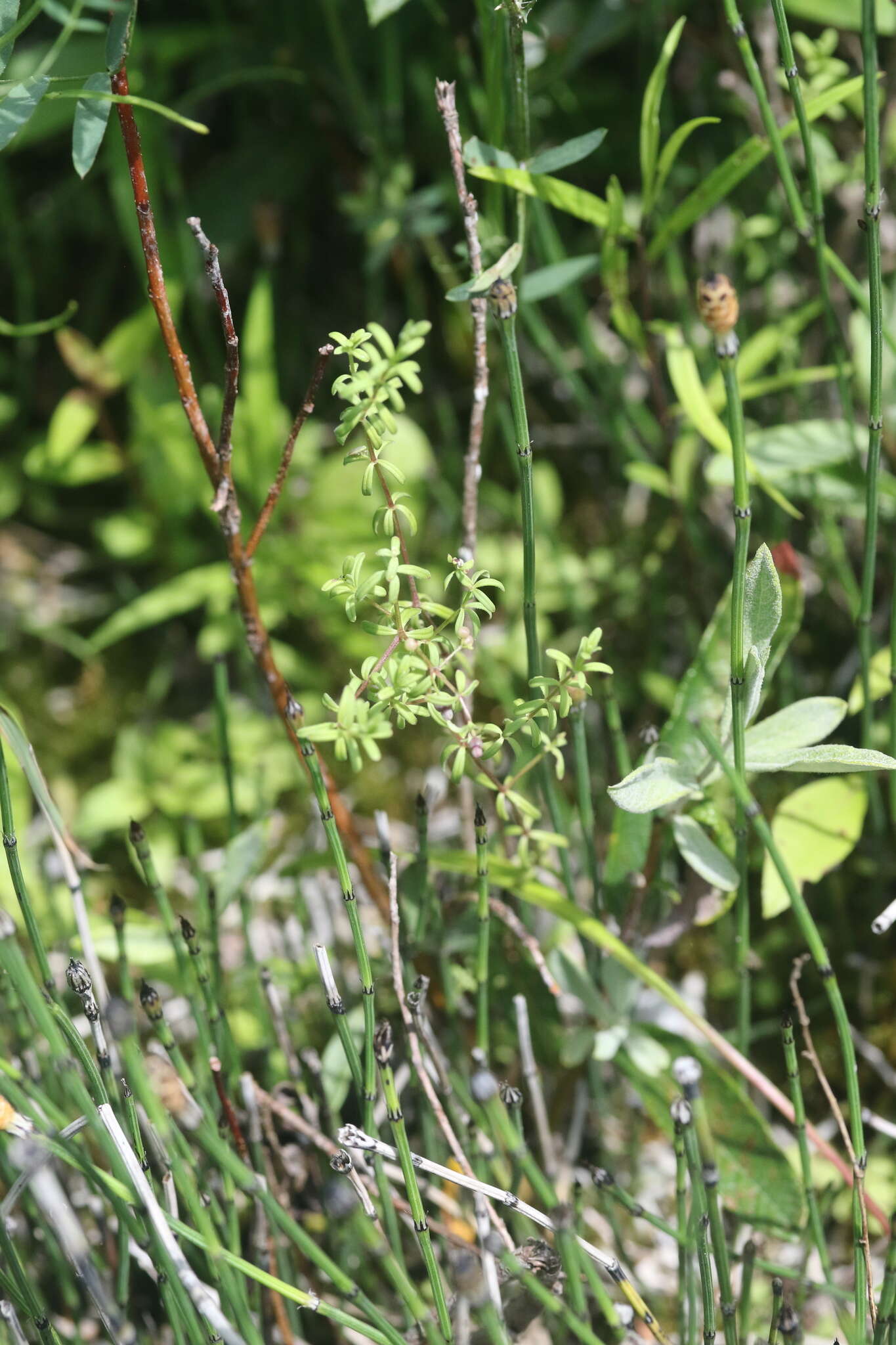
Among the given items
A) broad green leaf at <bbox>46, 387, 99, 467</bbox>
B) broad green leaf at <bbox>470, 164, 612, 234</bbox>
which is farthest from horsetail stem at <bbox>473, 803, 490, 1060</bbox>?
broad green leaf at <bbox>46, 387, 99, 467</bbox>

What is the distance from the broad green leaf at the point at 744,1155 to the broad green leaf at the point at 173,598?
631 millimetres

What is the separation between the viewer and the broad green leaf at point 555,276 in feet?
2.83

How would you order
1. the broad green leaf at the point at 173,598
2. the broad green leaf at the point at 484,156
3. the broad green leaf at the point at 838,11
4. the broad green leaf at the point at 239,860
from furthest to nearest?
the broad green leaf at the point at 173,598 → the broad green leaf at the point at 838,11 → the broad green leaf at the point at 239,860 → the broad green leaf at the point at 484,156

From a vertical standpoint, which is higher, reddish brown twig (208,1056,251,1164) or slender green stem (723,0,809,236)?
slender green stem (723,0,809,236)

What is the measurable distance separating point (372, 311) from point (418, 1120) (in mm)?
834

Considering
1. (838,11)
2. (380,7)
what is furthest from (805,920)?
(838,11)

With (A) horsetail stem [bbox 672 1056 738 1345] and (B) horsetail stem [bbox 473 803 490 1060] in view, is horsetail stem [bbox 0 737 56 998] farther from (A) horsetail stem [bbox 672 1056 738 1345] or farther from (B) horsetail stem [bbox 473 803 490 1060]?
(A) horsetail stem [bbox 672 1056 738 1345]

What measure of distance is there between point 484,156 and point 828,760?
1.38 feet

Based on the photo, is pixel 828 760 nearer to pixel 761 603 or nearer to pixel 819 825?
pixel 761 603

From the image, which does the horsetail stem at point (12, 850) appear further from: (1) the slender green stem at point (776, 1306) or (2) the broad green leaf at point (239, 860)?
(1) the slender green stem at point (776, 1306)

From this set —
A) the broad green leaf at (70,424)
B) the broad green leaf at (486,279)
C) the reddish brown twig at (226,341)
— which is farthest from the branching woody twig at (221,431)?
the broad green leaf at (70,424)

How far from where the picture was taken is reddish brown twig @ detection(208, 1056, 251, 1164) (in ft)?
2.33

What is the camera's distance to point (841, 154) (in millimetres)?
1060

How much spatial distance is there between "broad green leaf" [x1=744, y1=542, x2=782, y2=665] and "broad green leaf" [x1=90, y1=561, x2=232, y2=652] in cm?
63
